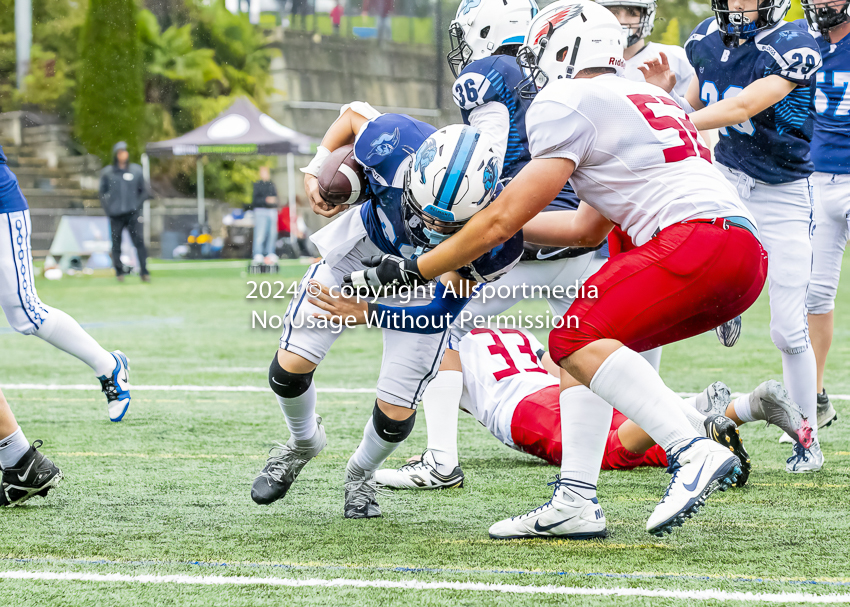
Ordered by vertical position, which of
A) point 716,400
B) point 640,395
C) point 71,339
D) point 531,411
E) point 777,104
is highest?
point 777,104

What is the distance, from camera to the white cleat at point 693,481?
248 centimetres

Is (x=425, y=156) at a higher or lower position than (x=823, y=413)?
higher

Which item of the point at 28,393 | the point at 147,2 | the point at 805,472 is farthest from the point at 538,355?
the point at 147,2

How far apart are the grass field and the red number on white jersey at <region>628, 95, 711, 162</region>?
112 centimetres

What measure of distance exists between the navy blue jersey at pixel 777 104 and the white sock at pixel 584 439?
1.67 metres

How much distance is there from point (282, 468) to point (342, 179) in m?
1.02

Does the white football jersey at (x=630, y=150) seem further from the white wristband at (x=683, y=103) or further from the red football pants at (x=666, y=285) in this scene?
the white wristband at (x=683, y=103)

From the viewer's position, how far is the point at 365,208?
324 centimetres

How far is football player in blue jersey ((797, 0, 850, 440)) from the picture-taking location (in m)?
4.47

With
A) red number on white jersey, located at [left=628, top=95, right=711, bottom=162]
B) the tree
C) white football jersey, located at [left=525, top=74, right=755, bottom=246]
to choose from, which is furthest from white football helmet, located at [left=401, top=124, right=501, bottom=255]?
the tree

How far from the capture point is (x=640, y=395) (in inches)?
103

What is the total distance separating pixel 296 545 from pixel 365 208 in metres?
1.13

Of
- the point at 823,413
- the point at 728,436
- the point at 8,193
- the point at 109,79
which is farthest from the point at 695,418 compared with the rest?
the point at 109,79

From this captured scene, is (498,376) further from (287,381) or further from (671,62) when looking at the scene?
(671,62)
